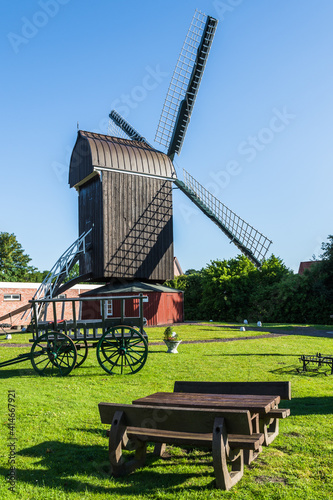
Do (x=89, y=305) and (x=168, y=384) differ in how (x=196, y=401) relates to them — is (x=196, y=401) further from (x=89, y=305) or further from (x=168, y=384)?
(x=89, y=305)

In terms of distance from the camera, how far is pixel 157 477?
405cm

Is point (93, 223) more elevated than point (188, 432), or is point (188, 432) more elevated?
point (93, 223)

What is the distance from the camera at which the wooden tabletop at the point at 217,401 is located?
412 centimetres

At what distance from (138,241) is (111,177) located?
13.4ft

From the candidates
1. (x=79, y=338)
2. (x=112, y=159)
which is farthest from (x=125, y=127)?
(x=79, y=338)

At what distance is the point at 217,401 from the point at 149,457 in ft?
3.10

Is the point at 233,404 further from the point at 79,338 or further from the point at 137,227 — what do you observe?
the point at 137,227

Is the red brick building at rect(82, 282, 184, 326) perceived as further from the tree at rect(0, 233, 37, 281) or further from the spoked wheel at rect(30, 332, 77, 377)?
the tree at rect(0, 233, 37, 281)

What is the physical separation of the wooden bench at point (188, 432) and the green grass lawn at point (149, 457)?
0.49 feet

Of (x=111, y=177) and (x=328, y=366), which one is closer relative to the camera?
(x=328, y=366)

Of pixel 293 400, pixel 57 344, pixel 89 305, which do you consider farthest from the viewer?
pixel 89 305

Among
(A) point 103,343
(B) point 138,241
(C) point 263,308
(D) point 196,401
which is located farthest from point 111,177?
(D) point 196,401

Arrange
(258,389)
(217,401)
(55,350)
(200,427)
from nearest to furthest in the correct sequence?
(200,427), (217,401), (258,389), (55,350)

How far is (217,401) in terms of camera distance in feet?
14.6
